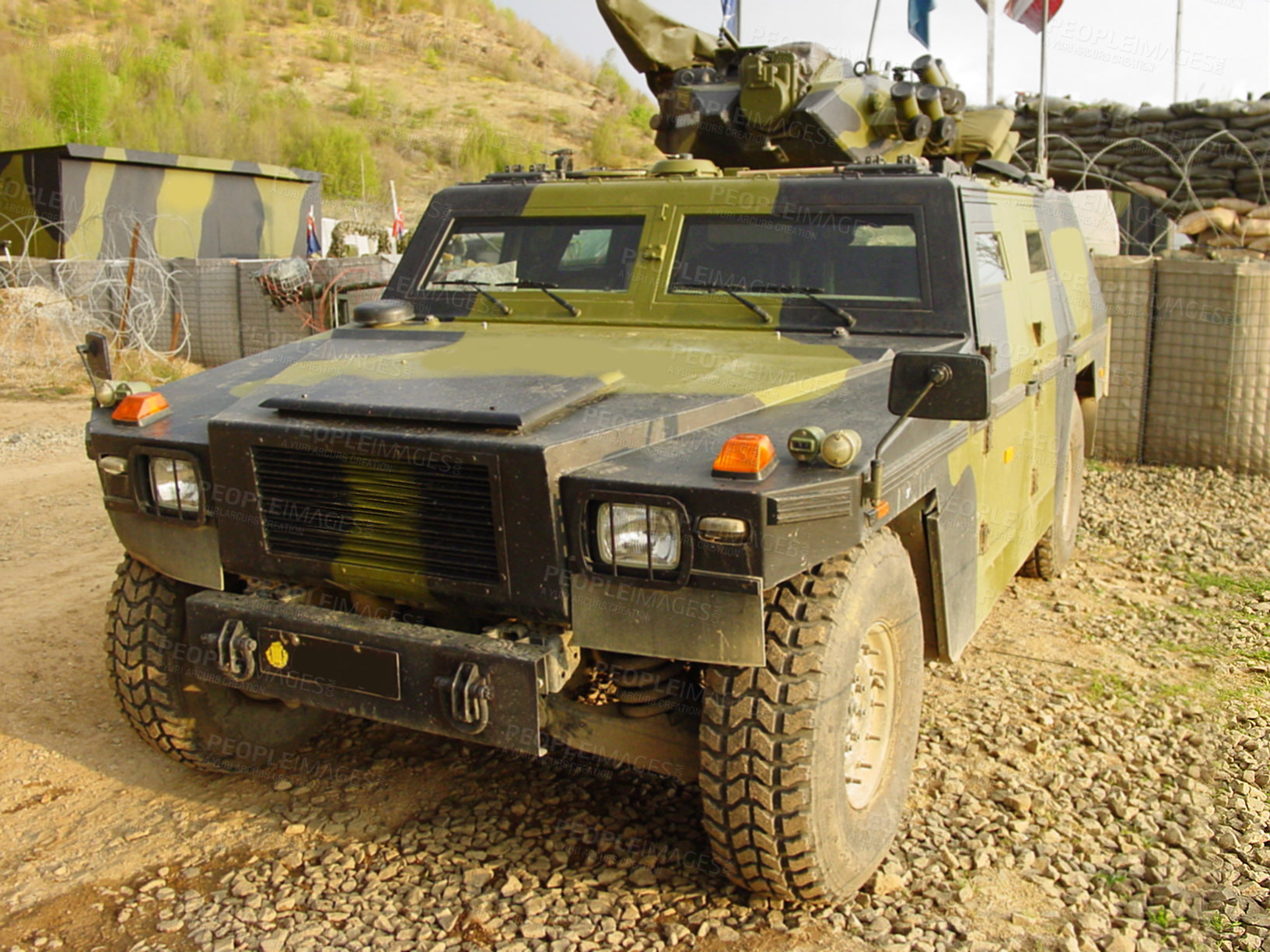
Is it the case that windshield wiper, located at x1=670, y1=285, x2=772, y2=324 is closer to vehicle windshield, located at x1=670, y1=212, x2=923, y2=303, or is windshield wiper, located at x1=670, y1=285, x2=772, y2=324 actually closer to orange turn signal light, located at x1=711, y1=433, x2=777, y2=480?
vehicle windshield, located at x1=670, y1=212, x2=923, y2=303

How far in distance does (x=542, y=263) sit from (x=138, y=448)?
1673mm

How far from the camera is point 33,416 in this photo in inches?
397

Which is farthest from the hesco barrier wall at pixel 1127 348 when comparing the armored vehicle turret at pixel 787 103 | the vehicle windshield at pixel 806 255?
the vehicle windshield at pixel 806 255

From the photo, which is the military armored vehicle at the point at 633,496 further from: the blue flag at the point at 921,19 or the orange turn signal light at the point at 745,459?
the blue flag at the point at 921,19

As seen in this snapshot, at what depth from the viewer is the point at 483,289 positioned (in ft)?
14.4

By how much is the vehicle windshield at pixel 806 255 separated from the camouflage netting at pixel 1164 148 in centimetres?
1048

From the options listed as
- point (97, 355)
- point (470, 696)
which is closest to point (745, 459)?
point (470, 696)

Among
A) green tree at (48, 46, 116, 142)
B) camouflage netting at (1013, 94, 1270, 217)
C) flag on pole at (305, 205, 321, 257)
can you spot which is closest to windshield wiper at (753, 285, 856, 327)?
camouflage netting at (1013, 94, 1270, 217)

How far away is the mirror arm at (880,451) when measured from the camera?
268 centimetres

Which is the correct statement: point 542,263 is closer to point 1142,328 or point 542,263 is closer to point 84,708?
point 84,708

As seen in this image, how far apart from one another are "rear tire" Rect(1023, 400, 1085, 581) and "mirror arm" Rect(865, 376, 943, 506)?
290 centimetres

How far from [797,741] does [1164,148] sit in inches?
539

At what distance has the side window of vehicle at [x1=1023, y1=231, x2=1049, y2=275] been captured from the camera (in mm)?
4910

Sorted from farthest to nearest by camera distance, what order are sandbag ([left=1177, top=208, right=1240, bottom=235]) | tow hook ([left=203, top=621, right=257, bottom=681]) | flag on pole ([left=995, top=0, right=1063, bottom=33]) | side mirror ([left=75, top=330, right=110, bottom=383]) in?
1. sandbag ([left=1177, top=208, right=1240, bottom=235])
2. flag on pole ([left=995, top=0, right=1063, bottom=33])
3. side mirror ([left=75, top=330, right=110, bottom=383])
4. tow hook ([left=203, top=621, right=257, bottom=681])
